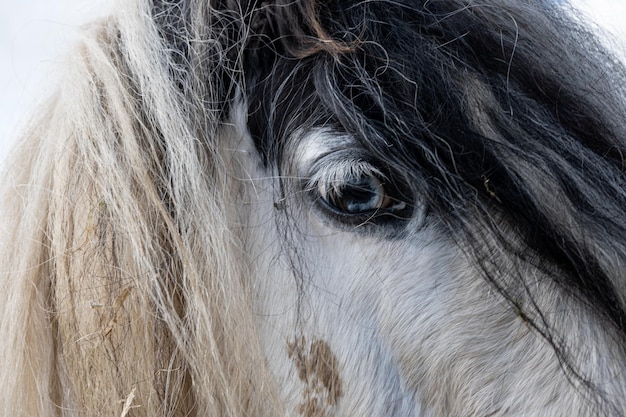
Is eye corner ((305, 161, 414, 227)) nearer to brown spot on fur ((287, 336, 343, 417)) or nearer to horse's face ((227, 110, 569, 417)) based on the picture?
horse's face ((227, 110, 569, 417))

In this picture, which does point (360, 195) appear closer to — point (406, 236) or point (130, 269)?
point (406, 236)

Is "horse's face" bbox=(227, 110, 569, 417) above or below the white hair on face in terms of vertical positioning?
above

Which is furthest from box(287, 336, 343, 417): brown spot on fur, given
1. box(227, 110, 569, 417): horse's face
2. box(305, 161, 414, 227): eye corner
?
box(305, 161, 414, 227): eye corner

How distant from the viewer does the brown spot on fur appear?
0.74m

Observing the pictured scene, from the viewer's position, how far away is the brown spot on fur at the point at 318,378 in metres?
0.74

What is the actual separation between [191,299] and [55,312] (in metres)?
0.19

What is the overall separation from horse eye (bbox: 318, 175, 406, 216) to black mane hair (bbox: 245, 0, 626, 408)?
0.02m

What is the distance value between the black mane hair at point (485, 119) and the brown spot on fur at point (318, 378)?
0.22m

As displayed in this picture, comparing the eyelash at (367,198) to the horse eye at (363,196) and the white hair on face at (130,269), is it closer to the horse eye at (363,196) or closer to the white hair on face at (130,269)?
the horse eye at (363,196)

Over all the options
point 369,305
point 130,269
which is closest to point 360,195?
point 369,305

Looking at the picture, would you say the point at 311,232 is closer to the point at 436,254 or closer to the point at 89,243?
the point at 436,254

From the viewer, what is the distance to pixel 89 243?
0.74m

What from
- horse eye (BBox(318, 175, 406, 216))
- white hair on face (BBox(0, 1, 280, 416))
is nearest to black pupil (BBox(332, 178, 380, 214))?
horse eye (BBox(318, 175, 406, 216))

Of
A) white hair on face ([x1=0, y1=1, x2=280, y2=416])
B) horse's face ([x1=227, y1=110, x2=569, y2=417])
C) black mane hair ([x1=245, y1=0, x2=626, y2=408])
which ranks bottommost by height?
white hair on face ([x1=0, y1=1, x2=280, y2=416])
